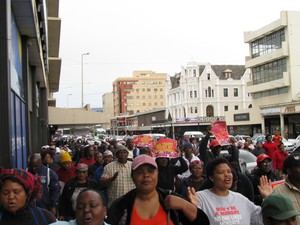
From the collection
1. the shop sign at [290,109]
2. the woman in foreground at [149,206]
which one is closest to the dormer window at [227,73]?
the shop sign at [290,109]

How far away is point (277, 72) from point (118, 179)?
44246mm

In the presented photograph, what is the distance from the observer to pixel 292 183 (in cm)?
422

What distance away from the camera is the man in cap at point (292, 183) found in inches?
159

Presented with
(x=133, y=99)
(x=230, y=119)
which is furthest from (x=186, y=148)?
(x=133, y=99)

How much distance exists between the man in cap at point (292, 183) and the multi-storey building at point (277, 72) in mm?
41651

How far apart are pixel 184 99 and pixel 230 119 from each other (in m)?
25.2

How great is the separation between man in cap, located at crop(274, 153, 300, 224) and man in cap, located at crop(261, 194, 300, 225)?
43.2 inches

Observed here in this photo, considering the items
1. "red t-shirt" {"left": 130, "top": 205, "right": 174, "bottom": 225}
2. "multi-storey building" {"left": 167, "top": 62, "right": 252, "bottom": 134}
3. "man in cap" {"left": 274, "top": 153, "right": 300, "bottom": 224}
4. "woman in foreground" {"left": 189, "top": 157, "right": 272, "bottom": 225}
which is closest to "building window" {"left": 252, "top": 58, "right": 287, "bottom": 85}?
"multi-storey building" {"left": 167, "top": 62, "right": 252, "bottom": 134}

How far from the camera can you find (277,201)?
2953 millimetres

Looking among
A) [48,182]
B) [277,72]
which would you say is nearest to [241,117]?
[277,72]

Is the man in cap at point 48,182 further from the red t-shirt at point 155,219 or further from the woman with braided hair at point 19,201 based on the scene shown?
the red t-shirt at point 155,219

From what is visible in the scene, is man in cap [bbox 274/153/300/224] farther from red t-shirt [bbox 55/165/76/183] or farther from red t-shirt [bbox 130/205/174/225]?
red t-shirt [bbox 55/165/76/183]

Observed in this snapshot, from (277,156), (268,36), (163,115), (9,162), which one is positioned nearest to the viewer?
(9,162)

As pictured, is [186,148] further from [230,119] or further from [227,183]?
[230,119]
